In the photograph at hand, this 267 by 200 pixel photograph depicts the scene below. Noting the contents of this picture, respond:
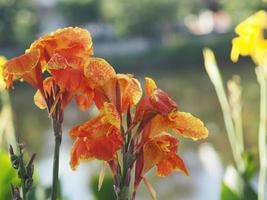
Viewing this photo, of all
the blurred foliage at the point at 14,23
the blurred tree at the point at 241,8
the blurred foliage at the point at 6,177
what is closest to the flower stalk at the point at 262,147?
the blurred foliage at the point at 6,177

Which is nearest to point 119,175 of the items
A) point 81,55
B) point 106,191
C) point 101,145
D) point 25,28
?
point 101,145

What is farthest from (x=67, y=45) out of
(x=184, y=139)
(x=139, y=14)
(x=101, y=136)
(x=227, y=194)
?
(x=139, y=14)

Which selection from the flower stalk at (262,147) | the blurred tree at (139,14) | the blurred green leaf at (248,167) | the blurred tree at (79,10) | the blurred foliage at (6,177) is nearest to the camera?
the blurred foliage at (6,177)

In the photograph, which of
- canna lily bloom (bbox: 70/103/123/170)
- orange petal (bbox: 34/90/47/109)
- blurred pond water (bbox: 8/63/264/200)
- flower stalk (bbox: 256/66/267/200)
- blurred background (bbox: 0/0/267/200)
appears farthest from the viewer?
blurred background (bbox: 0/0/267/200)

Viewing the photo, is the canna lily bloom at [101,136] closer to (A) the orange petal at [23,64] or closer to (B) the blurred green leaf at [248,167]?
(A) the orange petal at [23,64]

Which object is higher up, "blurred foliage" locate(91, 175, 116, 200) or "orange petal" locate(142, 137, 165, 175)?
"orange petal" locate(142, 137, 165, 175)

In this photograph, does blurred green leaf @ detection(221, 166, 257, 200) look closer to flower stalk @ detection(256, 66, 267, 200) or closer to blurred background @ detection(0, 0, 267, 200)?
flower stalk @ detection(256, 66, 267, 200)

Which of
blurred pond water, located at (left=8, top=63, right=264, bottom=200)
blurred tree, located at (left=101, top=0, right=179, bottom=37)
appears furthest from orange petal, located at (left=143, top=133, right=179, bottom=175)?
blurred tree, located at (left=101, top=0, right=179, bottom=37)

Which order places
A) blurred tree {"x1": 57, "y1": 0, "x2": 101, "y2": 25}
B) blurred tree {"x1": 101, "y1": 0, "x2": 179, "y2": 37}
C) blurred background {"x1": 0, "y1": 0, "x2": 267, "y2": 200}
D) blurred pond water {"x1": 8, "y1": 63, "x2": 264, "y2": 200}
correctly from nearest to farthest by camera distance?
blurred pond water {"x1": 8, "y1": 63, "x2": 264, "y2": 200}, blurred background {"x1": 0, "y1": 0, "x2": 267, "y2": 200}, blurred tree {"x1": 101, "y1": 0, "x2": 179, "y2": 37}, blurred tree {"x1": 57, "y1": 0, "x2": 101, "y2": 25}
